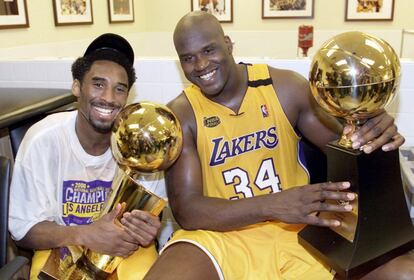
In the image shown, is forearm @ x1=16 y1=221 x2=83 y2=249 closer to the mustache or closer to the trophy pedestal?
the mustache

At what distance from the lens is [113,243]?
1.17 m

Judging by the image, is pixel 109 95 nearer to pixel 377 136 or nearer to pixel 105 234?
pixel 105 234

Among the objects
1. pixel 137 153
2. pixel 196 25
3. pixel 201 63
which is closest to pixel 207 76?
pixel 201 63

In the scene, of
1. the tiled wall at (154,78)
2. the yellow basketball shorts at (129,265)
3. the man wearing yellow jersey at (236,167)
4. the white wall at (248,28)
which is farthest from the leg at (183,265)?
the white wall at (248,28)

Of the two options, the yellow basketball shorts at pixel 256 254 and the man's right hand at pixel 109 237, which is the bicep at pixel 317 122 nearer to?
the yellow basketball shorts at pixel 256 254

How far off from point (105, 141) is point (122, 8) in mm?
2808

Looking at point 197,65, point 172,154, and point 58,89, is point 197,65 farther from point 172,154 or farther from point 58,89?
point 58,89

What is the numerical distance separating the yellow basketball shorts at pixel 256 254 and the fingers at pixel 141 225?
89 millimetres

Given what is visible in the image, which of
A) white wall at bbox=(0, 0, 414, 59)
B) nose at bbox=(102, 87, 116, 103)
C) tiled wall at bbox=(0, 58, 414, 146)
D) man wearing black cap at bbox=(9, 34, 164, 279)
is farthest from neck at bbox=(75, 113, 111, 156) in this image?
white wall at bbox=(0, 0, 414, 59)

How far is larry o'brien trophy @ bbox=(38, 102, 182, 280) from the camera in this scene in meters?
1.06

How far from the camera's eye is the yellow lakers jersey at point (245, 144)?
1337mm

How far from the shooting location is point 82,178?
133cm

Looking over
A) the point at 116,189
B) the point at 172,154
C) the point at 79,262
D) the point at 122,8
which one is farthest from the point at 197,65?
the point at 122,8

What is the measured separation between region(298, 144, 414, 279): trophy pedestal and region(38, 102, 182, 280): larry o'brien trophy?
0.42 metres
